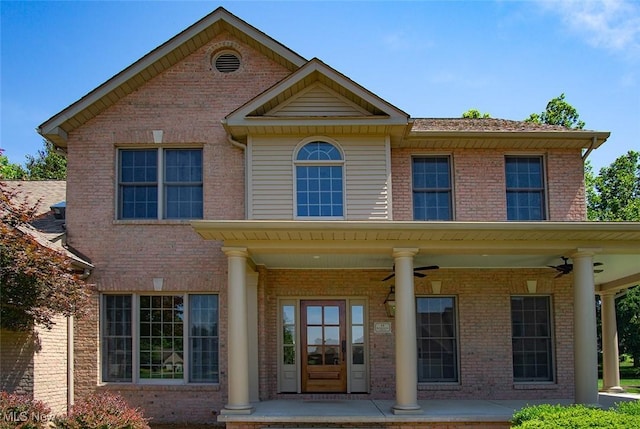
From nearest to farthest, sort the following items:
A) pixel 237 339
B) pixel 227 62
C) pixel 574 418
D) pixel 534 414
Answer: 1. pixel 574 418
2. pixel 534 414
3. pixel 237 339
4. pixel 227 62

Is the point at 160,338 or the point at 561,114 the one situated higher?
the point at 561,114

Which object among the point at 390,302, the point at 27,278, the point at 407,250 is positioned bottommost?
the point at 390,302

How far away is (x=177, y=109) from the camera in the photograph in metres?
14.8

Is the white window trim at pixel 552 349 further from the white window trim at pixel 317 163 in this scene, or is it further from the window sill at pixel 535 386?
the white window trim at pixel 317 163

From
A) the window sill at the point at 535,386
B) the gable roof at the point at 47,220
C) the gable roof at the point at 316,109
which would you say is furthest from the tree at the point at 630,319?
the gable roof at the point at 47,220

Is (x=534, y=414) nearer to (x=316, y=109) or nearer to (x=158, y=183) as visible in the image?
(x=316, y=109)

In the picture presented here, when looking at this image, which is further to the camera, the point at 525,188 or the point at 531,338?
the point at 525,188

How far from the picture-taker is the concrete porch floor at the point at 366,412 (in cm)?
1152

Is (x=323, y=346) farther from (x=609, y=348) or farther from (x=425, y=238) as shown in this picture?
(x=609, y=348)

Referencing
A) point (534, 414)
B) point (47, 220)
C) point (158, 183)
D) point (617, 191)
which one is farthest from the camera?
point (617, 191)

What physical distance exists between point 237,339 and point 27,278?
3767 mm

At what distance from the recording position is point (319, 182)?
557 inches

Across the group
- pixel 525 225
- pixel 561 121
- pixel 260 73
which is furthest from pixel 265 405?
pixel 561 121

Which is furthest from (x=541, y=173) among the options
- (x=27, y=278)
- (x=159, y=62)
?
(x=27, y=278)
